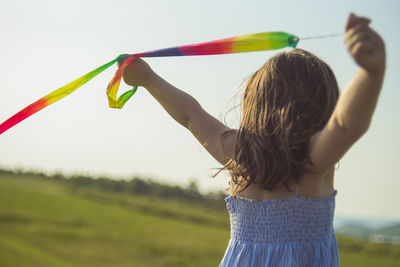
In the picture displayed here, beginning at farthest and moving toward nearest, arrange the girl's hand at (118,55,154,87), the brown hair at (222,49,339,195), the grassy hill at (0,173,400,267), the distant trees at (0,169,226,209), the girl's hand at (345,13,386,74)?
the distant trees at (0,169,226,209) < the grassy hill at (0,173,400,267) < the girl's hand at (118,55,154,87) < the brown hair at (222,49,339,195) < the girl's hand at (345,13,386,74)

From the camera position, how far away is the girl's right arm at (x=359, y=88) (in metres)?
1.00

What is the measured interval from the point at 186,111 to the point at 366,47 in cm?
84

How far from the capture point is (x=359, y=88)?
103 cm

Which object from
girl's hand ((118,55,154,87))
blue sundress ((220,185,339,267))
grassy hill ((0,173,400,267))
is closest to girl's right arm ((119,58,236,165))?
girl's hand ((118,55,154,87))

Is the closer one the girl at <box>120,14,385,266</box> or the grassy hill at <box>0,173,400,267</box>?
the girl at <box>120,14,385,266</box>

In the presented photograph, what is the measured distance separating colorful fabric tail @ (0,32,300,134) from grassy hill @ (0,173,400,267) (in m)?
12.4

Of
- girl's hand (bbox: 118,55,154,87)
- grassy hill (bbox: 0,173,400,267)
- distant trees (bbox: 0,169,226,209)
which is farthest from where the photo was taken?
distant trees (bbox: 0,169,226,209)

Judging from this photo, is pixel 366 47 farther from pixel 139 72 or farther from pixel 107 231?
pixel 107 231

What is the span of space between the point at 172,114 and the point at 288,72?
0.52 m

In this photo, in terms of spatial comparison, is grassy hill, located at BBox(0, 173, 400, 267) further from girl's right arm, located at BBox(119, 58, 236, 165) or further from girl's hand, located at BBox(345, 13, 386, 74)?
girl's hand, located at BBox(345, 13, 386, 74)

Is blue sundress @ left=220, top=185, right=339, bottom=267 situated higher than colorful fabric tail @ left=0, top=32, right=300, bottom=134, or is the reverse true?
colorful fabric tail @ left=0, top=32, right=300, bottom=134

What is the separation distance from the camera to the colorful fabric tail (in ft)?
5.10

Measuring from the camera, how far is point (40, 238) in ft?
68.0

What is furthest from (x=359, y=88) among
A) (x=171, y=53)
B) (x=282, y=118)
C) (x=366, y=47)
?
→ (x=171, y=53)
